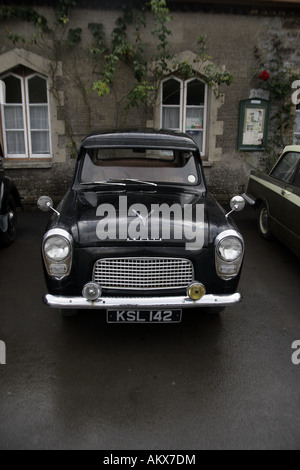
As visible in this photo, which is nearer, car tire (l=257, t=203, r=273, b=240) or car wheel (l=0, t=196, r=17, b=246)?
car wheel (l=0, t=196, r=17, b=246)

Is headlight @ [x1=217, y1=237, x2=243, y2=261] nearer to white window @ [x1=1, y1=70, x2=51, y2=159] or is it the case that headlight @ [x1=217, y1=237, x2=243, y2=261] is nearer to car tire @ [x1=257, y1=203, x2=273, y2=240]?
car tire @ [x1=257, y1=203, x2=273, y2=240]

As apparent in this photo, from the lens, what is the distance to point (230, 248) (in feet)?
10.9

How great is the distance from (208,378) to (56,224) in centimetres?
179

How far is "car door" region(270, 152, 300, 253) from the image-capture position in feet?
16.9

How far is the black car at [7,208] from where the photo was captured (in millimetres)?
5852

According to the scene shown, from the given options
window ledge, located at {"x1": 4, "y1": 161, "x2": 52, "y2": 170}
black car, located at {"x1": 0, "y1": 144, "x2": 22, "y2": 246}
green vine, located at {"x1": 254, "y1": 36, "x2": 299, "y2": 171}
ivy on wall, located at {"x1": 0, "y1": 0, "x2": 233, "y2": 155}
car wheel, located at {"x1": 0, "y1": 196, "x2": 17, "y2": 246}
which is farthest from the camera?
green vine, located at {"x1": 254, "y1": 36, "x2": 299, "y2": 171}

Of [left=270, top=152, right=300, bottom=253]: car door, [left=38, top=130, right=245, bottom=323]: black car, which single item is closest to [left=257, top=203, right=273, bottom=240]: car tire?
[left=270, top=152, right=300, bottom=253]: car door

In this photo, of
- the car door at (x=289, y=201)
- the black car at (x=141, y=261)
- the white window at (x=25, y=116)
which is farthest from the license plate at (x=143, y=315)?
the white window at (x=25, y=116)

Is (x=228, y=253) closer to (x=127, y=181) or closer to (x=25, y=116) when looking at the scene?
(x=127, y=181)

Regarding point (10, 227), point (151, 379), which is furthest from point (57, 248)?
point (10, 227)

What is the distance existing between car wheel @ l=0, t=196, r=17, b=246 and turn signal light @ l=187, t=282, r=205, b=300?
3.76 metres

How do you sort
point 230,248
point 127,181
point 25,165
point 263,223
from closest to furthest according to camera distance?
point 230,248
point 127,181
point 263,223
point 25,165

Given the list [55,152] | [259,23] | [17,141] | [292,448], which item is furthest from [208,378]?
[259,23]

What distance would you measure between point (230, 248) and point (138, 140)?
1721 millimetres
